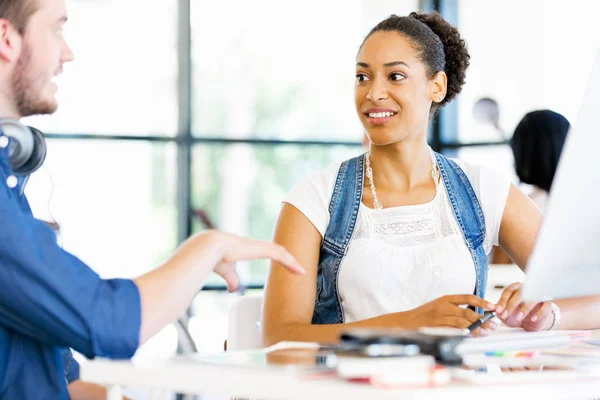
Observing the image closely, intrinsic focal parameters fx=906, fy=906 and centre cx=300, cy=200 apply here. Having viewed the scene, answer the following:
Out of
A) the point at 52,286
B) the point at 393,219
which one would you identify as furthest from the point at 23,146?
the point at 393,219

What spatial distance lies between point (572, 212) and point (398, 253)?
0.93 meters

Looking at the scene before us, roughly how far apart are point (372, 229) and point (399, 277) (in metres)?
0.12

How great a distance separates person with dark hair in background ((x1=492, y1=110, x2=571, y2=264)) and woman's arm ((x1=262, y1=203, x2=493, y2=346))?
148 cm

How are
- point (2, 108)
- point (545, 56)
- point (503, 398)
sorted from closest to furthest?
1. point (503, 398)
2. point (2, 108)
3. point (545, 56)

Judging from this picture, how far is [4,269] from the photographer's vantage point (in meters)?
1.10

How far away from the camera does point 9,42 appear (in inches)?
48.8

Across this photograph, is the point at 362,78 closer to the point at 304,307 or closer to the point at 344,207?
the point at 344,207

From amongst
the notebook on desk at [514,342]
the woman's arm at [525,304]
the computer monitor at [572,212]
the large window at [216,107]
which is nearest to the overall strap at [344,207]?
the woman's arm at [525,304]

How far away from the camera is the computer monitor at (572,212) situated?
103 cm

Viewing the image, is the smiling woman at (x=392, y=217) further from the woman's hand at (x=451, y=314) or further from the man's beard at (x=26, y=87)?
the man's beard at (x=26, y=87)

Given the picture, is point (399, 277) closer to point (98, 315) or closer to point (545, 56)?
point (98, 315)

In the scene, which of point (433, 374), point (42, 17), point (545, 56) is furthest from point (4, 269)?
point (545, 56)

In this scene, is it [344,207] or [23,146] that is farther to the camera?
[344,207]

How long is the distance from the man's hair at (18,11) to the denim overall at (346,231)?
36.3 inches
